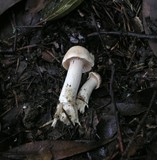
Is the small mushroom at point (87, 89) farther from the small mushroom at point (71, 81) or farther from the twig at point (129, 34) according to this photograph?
the twig at point (129, 34)

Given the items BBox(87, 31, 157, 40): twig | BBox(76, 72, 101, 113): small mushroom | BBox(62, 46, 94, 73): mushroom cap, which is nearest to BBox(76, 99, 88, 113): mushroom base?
BBox(76, 72, 101, 113): small mushroom

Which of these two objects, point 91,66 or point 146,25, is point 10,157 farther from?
point 146,25

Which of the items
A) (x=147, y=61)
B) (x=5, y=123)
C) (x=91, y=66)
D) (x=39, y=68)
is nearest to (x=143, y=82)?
(x=147, y=61)

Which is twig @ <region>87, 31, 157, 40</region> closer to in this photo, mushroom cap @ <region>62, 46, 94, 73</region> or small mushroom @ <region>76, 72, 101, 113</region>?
mushroom cap @ <region>62, 46, 94, 73</region>

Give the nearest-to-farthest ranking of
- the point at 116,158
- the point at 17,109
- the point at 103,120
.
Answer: the point at 116,158 < the point at 103,120 < the point at 17,109

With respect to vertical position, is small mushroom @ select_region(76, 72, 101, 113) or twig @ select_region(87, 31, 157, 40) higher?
twig @ select_region(87, 31, 157, 40)

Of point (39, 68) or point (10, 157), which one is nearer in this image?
point (10, 157)

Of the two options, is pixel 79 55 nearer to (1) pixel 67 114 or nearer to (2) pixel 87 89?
(2) pixel 87 89
